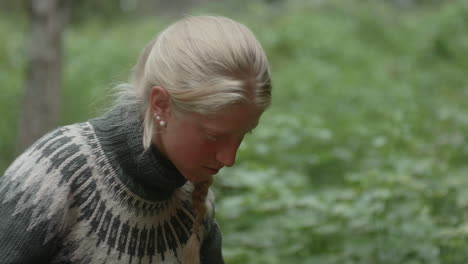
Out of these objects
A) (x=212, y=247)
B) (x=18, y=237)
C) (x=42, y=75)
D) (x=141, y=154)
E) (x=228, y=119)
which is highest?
(x=228, y=119)

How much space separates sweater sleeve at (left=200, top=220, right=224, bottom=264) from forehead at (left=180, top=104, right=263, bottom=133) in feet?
1.73

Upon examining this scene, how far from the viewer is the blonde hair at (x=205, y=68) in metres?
1.74

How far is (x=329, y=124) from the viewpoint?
251 inches

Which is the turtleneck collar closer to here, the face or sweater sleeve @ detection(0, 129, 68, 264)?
the face

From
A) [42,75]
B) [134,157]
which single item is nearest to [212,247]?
[134,157]

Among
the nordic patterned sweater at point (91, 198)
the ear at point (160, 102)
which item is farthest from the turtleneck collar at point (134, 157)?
the ear at point (160, 102)

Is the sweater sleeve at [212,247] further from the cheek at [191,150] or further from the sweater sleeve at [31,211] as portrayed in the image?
the sweater sleeve at [31,211]

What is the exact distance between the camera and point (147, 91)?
185cm

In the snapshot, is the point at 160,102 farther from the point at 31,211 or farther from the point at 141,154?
the point at 31,211

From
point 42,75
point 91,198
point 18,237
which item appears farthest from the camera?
Answer: point 42,75

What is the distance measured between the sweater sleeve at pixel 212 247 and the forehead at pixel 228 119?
20.8 inches

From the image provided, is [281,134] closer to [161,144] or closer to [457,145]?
[457,145]

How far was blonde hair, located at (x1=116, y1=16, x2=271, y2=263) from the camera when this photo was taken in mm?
1738

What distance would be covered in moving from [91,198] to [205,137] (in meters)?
0.34
